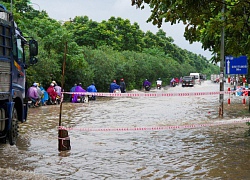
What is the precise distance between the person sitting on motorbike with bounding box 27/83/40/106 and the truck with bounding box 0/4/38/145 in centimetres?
1100

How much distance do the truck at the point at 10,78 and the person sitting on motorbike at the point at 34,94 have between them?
36.1 ft

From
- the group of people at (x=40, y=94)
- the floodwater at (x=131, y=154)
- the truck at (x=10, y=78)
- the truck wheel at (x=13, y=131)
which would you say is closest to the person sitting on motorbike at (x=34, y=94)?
the group of people at (x=40, y=94)

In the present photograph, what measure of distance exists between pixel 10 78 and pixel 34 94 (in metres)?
12.8

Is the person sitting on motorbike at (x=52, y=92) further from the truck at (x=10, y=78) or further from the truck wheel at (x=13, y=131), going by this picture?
the truck wheel at (x=13, y=131)

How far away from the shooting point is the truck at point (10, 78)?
9812 mm

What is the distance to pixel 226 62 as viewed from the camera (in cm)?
2067

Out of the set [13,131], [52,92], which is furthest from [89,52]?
[13,131]

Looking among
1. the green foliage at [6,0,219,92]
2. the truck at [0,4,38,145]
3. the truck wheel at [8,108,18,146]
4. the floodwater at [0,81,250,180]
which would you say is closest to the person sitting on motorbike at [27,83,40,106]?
the green foliage at [6,0,219,92]

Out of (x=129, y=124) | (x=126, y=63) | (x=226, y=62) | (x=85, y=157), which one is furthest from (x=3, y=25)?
(x=126, y=63)

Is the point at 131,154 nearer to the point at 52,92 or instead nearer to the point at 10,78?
the point at 10,78

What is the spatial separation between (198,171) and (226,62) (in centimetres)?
1334

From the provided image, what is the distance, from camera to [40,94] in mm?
23297

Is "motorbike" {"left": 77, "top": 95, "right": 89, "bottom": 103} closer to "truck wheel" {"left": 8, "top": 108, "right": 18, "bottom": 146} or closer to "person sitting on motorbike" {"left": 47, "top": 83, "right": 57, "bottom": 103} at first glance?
"person sitting on motorbike" {"left": 47, "top": 83, "right": 57, "bottom": 103}

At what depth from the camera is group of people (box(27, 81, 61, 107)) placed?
22.6 meters
